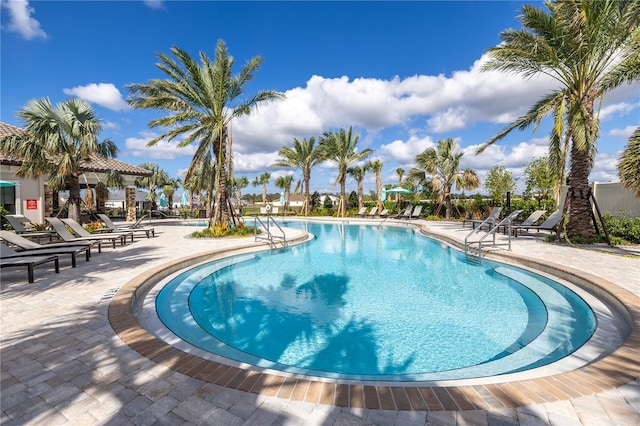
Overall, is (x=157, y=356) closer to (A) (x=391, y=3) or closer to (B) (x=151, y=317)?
(B) (x=151, y=317)

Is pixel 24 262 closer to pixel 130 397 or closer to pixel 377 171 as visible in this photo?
pixel 130 397

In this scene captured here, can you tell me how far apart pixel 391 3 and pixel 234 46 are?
7.48 m

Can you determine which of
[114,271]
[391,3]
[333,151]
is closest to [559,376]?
[114,271]

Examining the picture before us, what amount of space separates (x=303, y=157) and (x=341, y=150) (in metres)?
4.25

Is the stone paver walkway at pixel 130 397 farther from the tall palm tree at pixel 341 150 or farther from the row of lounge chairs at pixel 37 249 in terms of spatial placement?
the tall palm tree at pixel 341 150

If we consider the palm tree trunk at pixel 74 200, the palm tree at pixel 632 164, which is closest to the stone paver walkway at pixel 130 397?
the palm tree at pixel 632 164

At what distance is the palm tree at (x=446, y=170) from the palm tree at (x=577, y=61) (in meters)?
11.6

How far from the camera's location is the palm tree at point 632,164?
8.88 m

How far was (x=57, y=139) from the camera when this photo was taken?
37.9 ft

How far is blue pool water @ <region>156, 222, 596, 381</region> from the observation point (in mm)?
3826

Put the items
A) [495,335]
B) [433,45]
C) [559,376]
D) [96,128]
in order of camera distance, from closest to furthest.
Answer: [559,376] → [495,335] → [96,128] → [433,45]

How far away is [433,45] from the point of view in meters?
17.2

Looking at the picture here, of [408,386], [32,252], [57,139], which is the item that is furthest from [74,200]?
[408,386]

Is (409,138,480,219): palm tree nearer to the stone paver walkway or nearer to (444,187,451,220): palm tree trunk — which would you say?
(444,187,451,220): palm tree trunk
